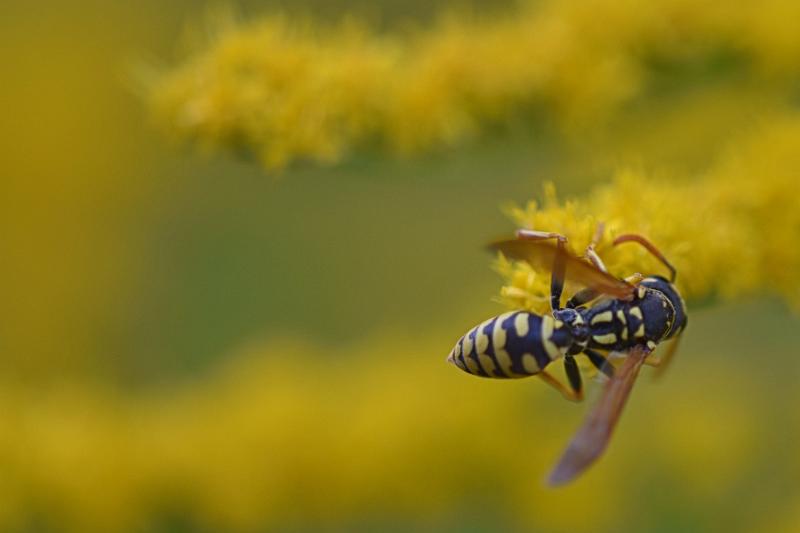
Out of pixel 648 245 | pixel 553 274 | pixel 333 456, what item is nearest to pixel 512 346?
pixel 553 274

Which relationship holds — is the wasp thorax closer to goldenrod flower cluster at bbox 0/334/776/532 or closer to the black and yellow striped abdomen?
the black and yellow striped abdomen

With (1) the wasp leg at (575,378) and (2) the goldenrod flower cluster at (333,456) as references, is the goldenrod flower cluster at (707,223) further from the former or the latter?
(2) the goldenrod flower cluster at (333,456)

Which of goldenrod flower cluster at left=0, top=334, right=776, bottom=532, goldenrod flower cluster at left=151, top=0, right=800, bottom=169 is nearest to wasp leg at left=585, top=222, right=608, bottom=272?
goldenrod flower cluster at left=151, top=0, right=800, bottom=169

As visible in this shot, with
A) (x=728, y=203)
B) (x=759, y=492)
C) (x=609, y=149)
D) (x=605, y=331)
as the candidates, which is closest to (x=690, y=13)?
(x=609, y=149)

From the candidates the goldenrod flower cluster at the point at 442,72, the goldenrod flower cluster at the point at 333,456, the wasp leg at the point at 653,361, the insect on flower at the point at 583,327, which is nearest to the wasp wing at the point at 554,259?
the insect on flower at the point at 583,327

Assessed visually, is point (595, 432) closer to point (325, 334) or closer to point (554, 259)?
point (554, 259)
